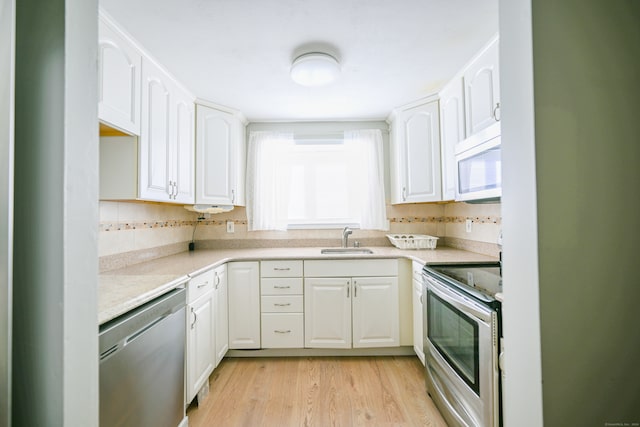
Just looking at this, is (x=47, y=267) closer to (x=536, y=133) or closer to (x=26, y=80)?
(x=26, y=80)

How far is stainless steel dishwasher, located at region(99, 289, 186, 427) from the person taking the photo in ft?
3.19

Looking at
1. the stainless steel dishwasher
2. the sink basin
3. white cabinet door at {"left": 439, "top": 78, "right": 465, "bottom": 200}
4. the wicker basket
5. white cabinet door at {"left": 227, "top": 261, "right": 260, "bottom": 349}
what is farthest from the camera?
the sink basin

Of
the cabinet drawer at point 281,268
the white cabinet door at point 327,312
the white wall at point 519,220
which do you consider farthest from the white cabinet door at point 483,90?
the cabinet drawer at point 281,268

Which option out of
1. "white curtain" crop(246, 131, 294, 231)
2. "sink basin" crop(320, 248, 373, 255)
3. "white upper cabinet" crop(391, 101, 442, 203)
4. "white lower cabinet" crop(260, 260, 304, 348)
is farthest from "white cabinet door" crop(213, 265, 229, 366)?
"white upper cabinet" crop(391, 101, 442, 203)

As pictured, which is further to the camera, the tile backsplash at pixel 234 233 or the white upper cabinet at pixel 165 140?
the tile backsplash at pixel 234 233

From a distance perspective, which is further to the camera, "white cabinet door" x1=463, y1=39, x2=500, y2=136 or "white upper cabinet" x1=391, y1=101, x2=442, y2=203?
"white upper cabinet" x1=391, y1=101, x2=442, y2=203

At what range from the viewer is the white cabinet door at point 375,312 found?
2320mm

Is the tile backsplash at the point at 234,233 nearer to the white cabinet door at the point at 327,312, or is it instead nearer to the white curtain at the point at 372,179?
the white curtain at the point at 372,179

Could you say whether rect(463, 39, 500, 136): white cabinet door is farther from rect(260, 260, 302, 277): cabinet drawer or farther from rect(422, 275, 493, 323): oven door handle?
rect(260, 260, 302, 277): cabinet drawer

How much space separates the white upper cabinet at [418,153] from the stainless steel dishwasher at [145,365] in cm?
199

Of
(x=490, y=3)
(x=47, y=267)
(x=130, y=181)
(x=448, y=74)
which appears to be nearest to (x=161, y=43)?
(x=130, y=181)

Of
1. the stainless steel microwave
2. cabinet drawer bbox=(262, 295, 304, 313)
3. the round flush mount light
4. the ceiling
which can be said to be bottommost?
cabinet drawer bbox=(262, 295, 304, 313)

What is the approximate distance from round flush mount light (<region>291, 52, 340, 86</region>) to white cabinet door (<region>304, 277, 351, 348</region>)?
4.97 ft

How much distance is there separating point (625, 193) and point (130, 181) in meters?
2.04
